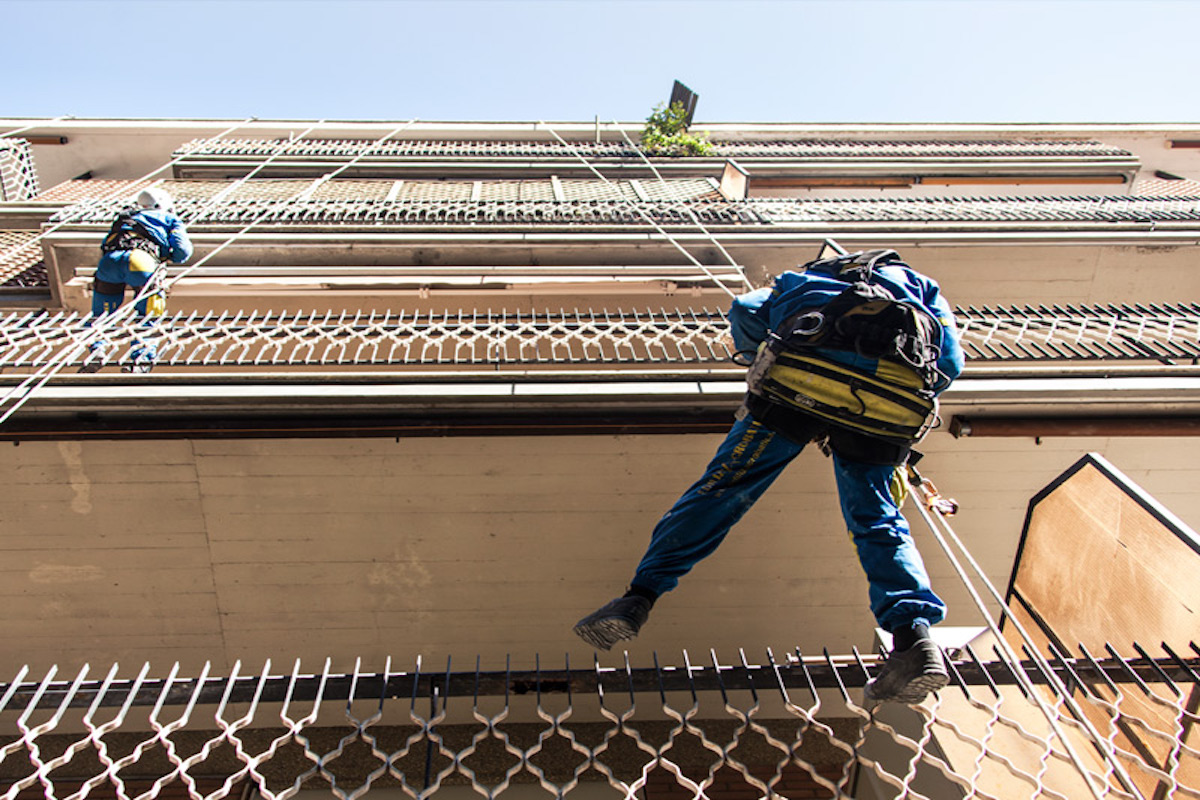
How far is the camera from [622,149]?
13523mm

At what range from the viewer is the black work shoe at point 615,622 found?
3348 mm

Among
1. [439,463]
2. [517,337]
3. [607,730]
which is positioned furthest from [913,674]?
[517,337]

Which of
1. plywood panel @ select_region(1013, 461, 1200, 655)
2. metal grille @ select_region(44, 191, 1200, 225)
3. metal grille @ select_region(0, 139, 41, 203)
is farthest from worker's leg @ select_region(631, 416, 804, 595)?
metal grille @ select_region(0, 139, 41, 203)

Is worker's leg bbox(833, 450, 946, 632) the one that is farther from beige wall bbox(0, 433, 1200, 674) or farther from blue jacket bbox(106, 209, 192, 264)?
blue jacket bbox(106, 209, 192, 264)

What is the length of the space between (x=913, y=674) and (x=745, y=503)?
1.14 m

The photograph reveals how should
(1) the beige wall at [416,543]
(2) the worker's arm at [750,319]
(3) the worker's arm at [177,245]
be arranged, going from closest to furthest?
(2) the worker's arm at [750,319]
(1) the beige wall at [416,543]
(3) the worker's arm at [177,245]

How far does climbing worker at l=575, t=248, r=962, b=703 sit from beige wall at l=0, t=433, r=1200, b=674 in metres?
1.78

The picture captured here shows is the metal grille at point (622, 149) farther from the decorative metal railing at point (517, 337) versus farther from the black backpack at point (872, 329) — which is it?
the black backpack at point (872, 329)

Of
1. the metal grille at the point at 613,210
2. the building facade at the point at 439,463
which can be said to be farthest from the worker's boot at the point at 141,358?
the metal grille at the point at 613,210

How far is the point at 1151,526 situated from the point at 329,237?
838 cm

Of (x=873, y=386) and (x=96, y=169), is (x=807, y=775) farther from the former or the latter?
(x=96, y=169)

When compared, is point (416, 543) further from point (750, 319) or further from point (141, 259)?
point (141, 259)

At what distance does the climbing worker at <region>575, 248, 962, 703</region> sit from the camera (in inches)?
122

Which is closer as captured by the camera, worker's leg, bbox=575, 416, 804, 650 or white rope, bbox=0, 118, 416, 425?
worker's leg, bbox=575, 416, 804, 650
